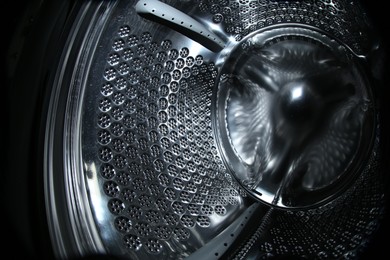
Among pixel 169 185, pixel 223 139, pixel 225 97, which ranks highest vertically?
pixel 225 97

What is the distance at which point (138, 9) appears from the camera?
0.81 m

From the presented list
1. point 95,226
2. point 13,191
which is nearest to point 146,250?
point 95,226

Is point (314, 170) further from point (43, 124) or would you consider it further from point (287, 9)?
point (43, 124)

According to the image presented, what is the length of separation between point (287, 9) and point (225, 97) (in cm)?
26

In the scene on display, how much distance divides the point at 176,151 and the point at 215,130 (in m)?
0.13

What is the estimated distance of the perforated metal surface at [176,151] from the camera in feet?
2.51

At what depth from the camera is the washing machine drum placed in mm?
760

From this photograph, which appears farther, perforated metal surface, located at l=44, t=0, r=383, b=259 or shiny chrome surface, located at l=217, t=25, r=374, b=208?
shiny chrome surface, located at l=217, t=25, r=374, b=208

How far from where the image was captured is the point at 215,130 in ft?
3.07

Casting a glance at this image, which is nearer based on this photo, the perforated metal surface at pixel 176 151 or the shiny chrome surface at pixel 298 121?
the perforated metal surface at pixel 176 151

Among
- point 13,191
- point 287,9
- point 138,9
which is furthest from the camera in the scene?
point 287,9

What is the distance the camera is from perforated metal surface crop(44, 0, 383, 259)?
2.51 feet

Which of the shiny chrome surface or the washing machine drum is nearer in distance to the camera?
the washing machine drum

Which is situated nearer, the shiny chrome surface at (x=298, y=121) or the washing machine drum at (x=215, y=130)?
the washing machine drum at (x=215, y=130)
